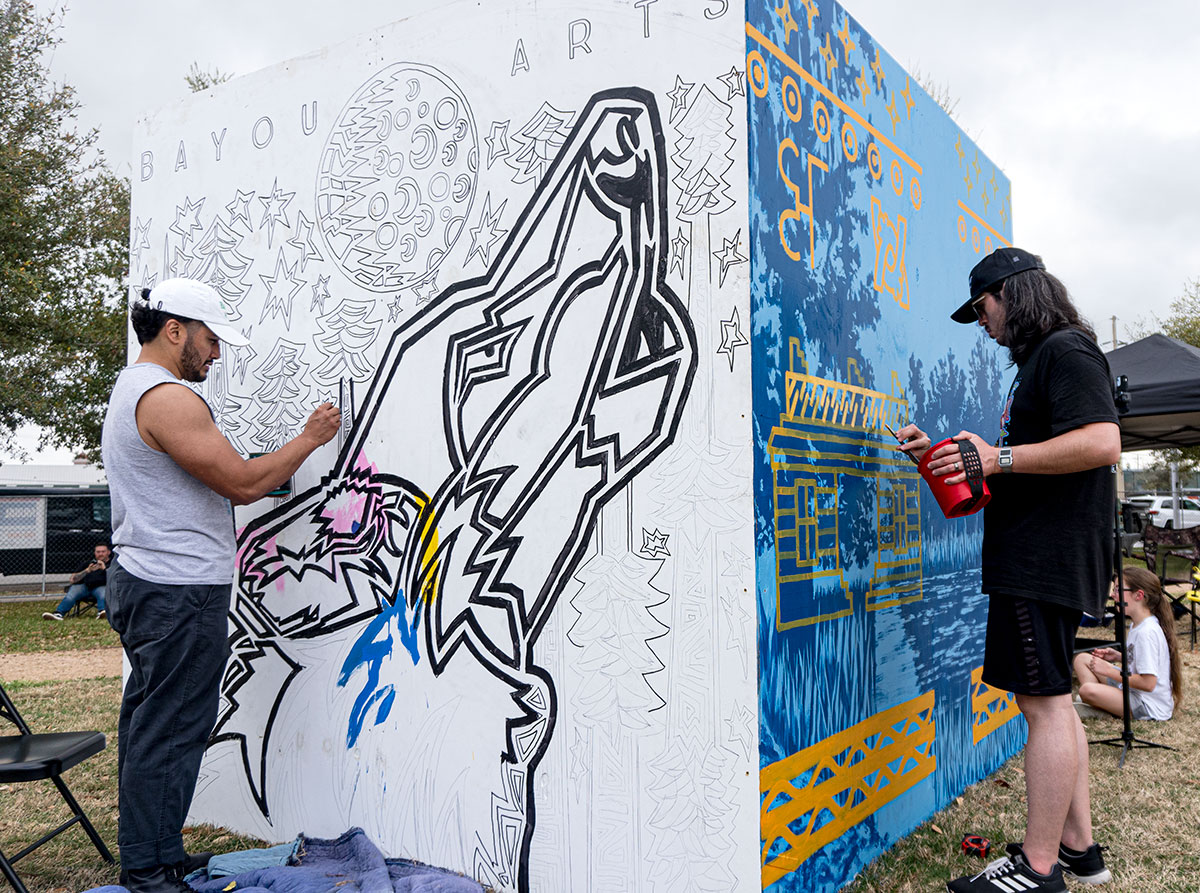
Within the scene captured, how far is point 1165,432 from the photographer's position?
32.9 ft

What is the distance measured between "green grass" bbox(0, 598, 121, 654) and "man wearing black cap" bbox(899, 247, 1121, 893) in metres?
9.70

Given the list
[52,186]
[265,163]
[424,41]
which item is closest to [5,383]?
[52,186]

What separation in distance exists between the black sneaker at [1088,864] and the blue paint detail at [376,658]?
2338 millimetres

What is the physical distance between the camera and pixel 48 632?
35.9 feet

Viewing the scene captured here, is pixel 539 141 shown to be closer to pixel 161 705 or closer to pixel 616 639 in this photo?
pixel 616 639

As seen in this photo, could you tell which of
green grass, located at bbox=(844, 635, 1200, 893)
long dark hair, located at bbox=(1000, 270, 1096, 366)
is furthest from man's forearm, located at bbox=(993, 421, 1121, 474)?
green grass, located at bbox=(844, 635, 1200, 893)

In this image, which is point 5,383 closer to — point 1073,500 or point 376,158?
point 376,158

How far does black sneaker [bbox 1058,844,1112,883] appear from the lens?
118 inches

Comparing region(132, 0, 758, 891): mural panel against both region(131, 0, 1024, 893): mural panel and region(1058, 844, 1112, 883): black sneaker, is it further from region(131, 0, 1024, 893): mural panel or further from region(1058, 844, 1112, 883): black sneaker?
region(1058, 844, 1112, 883): black sneaker

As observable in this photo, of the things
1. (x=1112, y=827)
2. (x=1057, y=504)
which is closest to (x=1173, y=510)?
(x=1112, y=827)

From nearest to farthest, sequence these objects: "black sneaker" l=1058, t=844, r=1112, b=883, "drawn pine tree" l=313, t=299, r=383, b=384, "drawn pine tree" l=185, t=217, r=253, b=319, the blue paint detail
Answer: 1. "black sneaker" l=1058, t=844, r=1112, b=883
2. the blue paint detail
3. "drawn pine tree" l=313, t=299, r=383, b=384
4. "drawn pine tree" l=185, t=217, r=253, b=319

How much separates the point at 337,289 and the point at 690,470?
1.73 m

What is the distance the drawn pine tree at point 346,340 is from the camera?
3447mm

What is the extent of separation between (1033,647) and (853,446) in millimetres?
901
